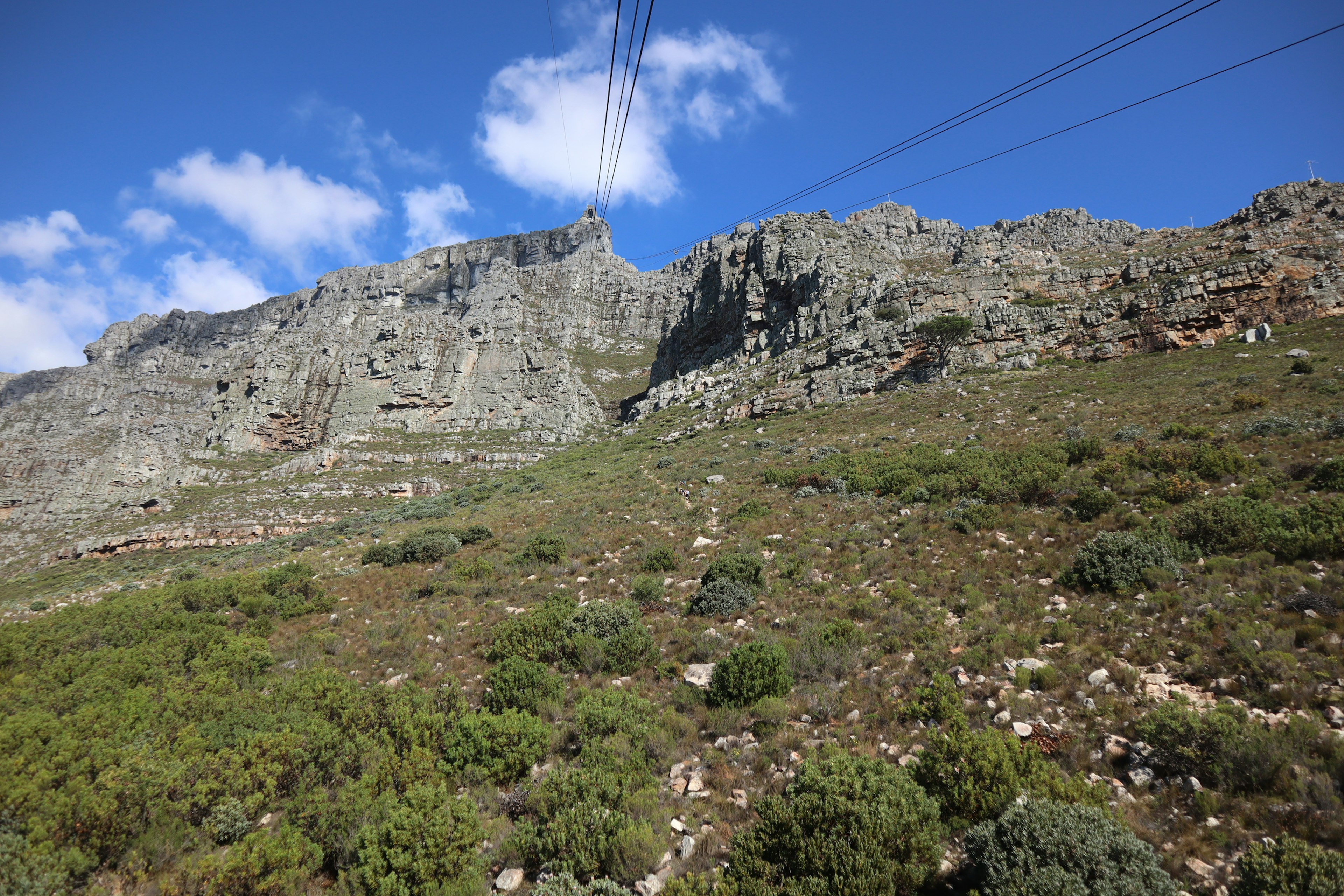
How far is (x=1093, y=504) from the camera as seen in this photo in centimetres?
1057

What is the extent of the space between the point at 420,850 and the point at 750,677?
420 cm

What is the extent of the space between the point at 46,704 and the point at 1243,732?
1472cm

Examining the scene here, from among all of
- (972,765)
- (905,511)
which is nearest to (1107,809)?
(972,765)

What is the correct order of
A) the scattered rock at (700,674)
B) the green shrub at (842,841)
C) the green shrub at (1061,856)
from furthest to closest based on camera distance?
the scattered rock at (700,674) → the green shrub at (842,841) → the green shrub at (1061,856)

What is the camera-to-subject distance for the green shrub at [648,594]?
1050 centimetres

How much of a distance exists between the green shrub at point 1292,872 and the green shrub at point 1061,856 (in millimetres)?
452

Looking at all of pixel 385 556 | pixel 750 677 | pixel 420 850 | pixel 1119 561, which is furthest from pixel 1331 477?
pixel 385 556

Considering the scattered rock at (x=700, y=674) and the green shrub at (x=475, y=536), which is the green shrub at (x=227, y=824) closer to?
the scattered rock at (x=700, y=674)

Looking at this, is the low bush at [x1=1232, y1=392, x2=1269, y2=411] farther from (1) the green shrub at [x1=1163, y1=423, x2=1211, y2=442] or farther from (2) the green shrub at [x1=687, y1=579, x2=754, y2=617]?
(2) the green shrub at [x1=687, y1=579, x2=754, y2=617]

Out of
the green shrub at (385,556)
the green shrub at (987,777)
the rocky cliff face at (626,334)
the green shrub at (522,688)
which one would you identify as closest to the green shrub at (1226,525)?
the green shrub at (987,777)

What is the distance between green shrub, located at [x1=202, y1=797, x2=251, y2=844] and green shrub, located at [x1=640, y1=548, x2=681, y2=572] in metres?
8.43

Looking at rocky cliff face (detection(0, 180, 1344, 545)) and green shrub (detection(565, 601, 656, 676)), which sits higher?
rocky cliff face (detection(0, 180, 1344, 545))

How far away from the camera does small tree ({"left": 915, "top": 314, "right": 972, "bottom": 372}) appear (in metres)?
36.6

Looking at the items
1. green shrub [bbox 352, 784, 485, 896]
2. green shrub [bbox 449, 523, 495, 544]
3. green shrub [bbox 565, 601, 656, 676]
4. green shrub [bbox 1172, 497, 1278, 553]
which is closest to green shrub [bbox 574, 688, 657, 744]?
green shrub [bbox 565, 601, 656, 676]
